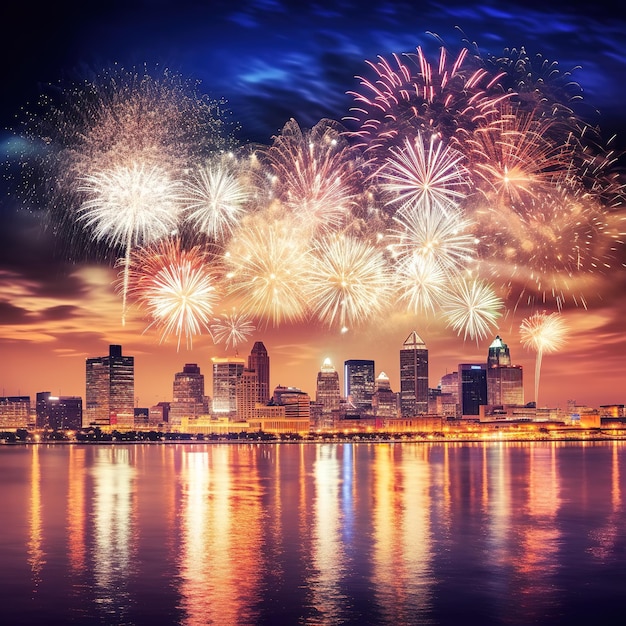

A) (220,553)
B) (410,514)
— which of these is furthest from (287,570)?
(410,514)

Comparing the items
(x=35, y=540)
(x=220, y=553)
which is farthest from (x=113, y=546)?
(x=220, y=553)

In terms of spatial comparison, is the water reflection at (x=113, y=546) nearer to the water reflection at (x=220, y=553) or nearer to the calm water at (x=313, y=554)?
the calm water at (x=313, y=554)

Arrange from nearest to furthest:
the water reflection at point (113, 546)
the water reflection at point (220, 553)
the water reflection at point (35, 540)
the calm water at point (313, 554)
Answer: the water reflection at point (220, 553)
the calm water at point (313, 554)
the water reflection at point (113, 546)
the water reflection at point (35, 540)

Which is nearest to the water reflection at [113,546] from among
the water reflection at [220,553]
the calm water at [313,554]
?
the calm water at [313,554]

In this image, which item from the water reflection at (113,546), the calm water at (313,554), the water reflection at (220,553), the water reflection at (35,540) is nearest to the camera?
the water reflection at (220,553)

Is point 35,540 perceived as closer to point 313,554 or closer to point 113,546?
point 113,546

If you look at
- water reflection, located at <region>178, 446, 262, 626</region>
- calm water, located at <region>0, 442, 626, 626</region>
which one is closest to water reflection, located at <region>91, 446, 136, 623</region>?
calm water, located at <region>0, 442, 626, 626</region>

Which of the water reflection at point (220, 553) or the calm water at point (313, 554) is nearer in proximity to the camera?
the water reflection at point (220, 553)

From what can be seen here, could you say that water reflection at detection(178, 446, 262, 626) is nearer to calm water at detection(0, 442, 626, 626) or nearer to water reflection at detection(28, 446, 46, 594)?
calm water at detection(0, 442, 626, 626)
